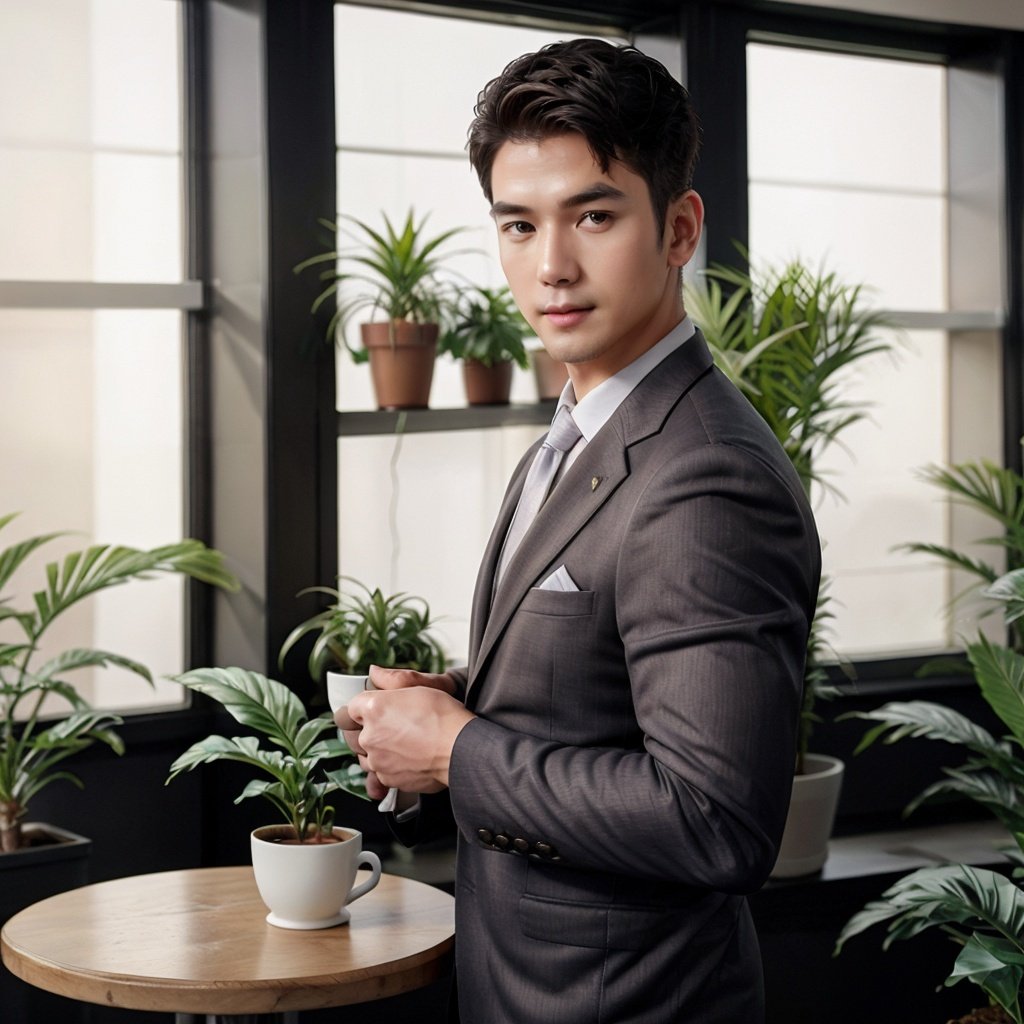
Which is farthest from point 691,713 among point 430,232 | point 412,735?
point 430,232

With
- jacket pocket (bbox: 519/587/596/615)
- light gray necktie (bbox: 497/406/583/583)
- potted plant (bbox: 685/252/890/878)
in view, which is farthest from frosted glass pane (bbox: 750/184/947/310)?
jacket pocket (bbox: 519/587/596/615)

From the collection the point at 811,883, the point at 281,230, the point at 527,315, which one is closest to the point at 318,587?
the point at 281,230

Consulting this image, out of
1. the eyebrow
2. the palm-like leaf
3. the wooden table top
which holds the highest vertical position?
the eyebrow

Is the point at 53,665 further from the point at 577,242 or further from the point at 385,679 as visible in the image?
the point at 577,242

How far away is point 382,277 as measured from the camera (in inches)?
137

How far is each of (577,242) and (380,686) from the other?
546mm

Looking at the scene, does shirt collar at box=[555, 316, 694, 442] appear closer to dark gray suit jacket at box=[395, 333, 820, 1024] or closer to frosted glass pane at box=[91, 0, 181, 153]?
dark gray suit jacket at box=[395, 333, 820, 1024]

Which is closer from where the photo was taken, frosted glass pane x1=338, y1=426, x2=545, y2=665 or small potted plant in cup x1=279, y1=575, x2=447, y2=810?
small potted plant in cup x1=279, y1=575, x2=447, y2=810

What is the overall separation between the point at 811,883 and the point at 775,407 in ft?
3.75

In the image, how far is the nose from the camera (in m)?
1.49

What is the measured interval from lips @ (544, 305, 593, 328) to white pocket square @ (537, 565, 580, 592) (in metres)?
0.26

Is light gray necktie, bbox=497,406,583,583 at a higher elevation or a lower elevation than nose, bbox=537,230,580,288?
lower

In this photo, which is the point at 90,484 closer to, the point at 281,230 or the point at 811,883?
the point at 281,230

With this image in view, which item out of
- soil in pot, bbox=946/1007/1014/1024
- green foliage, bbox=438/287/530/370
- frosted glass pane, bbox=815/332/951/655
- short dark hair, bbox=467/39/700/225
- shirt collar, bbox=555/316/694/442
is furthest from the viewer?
frosted glass pane, bbox=815/332/951/655
